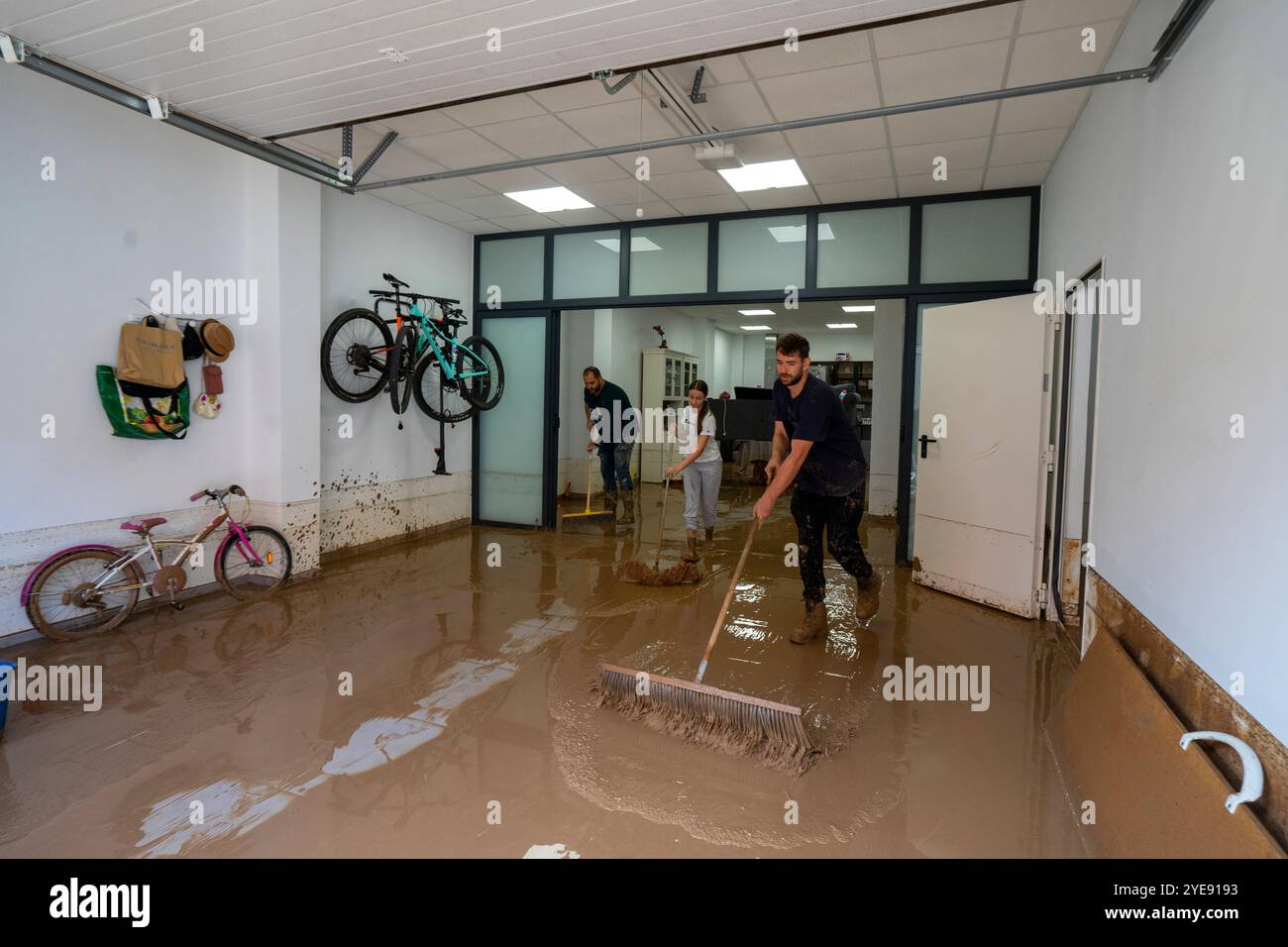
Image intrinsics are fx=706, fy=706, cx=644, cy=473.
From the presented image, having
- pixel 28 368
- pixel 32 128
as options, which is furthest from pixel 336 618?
pixel 32 128

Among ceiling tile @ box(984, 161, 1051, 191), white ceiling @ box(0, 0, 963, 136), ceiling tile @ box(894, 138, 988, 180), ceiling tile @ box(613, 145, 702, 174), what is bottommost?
white ceiling @ box(0, 0, 963, 136)

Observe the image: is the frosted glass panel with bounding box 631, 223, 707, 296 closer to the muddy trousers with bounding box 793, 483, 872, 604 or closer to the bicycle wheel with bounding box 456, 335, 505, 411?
the bicycle wheel with bounding box 456, 335, 505, 411

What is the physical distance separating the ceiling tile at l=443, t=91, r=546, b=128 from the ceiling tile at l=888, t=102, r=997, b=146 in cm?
208

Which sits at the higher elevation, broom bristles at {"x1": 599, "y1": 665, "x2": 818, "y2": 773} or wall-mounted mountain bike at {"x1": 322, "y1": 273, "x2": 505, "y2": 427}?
wall-mounted mountain bike at {"x1": 322, "y1": 273, "x2": 505, "y2": 427}

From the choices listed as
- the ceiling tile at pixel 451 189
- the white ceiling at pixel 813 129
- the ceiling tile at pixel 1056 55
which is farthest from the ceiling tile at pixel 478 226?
the ceiling tile at pixel 1056 55

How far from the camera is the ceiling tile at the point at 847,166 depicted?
464 cm

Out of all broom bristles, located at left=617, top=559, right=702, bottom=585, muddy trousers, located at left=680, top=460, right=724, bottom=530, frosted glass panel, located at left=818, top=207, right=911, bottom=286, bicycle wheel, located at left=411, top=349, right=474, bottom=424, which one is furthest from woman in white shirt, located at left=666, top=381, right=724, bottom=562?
bicycle wheel, located at left=411, top=349, right=474, bottom=424

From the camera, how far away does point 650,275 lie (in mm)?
6277

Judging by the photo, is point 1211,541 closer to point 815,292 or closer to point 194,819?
point 194,819

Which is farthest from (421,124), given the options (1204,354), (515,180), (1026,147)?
(1204,354)

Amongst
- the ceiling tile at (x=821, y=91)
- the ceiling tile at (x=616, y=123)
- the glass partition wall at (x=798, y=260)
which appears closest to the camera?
the ceiling tile at (x=821, y=91)

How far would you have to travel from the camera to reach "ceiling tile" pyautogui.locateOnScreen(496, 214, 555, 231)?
630 cm

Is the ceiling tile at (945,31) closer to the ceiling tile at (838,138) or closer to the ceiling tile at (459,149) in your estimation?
the ceiling tile at (838,138)

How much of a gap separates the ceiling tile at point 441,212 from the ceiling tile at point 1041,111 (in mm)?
4229
